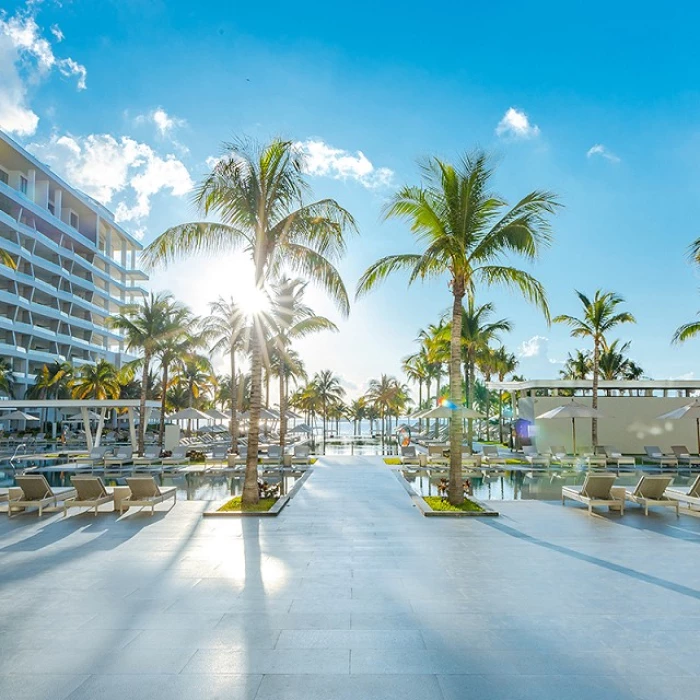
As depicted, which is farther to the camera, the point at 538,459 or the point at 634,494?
A: the point at 538,459

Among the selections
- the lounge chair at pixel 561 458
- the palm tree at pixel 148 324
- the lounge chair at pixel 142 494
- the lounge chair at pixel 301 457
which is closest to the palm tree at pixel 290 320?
the lounge chair at pixel 301 457

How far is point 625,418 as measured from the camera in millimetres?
30969

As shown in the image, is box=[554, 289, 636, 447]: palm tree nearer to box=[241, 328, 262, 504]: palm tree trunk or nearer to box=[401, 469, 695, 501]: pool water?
box=[401, 469, 695, 501]: pool water

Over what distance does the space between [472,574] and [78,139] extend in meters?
17.5

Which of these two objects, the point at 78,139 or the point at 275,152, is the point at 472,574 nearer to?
the point at 275,152

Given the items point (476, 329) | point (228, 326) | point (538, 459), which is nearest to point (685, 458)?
point (538, 459)

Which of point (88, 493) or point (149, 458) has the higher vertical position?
point (88, 493)

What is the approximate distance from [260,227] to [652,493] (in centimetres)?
1089

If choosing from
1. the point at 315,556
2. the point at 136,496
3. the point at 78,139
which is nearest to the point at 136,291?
the point at 78,139

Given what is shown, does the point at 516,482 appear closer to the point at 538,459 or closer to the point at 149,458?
the point at 538,459

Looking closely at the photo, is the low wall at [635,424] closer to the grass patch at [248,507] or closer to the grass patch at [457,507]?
the grass patch at [457,507]

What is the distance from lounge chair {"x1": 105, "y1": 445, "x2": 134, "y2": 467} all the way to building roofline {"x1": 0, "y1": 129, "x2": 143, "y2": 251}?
4161 centimetres

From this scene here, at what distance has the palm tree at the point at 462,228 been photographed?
1269cm

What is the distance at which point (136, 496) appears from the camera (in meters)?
12.6
